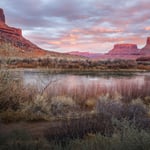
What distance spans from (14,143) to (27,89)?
7702 millimetres

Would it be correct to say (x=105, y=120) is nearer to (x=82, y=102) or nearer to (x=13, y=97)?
(x=13, y=97)

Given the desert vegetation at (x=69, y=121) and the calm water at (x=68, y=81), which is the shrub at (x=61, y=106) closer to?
the desert vegetation at (x=69, y=121)

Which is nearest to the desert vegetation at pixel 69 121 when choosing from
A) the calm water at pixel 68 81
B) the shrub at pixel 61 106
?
the shrub at pixel 61 106

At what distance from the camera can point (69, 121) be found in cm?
832

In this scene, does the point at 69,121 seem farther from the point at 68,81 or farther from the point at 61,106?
the point at 68,81

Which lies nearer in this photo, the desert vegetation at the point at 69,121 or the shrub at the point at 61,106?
the desert vegetation at the point at 69,121

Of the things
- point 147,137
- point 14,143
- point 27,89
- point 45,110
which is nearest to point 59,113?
point 45,110

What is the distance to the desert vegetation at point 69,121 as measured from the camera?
206 inches

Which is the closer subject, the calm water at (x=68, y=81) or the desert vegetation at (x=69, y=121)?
the desert vegetation at (x=69, y=121)

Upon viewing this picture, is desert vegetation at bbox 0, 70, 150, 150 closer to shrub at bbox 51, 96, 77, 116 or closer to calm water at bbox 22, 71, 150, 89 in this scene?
shrub at bbox 51, 96, 77, 116

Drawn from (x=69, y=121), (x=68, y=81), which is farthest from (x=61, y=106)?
(x=68, y=81)

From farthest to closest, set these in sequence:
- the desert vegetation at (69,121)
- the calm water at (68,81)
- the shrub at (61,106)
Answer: the calm water at (68,81) → the shrub at (61,106) → the desert vegetation at (69,121)

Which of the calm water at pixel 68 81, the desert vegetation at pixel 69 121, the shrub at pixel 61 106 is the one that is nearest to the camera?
the desert vegetation at pixel 69 121

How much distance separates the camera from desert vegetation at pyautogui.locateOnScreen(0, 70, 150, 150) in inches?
206
